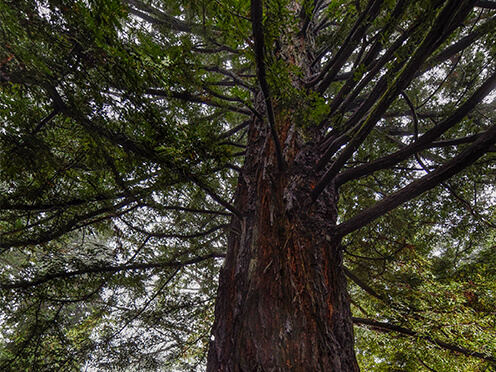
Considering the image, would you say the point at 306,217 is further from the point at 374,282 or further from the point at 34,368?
the point at 34,368

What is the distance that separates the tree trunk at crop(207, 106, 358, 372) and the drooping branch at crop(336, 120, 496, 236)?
225mm

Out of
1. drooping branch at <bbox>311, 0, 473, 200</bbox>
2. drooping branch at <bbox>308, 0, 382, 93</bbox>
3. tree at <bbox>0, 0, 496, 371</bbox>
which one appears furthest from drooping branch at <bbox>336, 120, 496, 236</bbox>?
drooping branch at <bbox>308, 0, 382, 93</bbox>

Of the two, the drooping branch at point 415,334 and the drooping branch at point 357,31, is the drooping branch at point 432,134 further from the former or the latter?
the drooping branch at point 415,334

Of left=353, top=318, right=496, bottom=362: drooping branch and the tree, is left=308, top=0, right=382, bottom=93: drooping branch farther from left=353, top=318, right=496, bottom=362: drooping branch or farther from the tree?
left=353, top=318, right=496, bottom=362: drooping branch

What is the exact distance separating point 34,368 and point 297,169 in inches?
119

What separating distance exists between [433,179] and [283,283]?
1097mm

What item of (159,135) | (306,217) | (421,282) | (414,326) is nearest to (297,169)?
(306,217)

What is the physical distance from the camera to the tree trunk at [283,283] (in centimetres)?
133

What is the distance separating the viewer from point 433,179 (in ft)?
4.94

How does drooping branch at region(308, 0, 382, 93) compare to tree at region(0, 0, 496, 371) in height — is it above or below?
above

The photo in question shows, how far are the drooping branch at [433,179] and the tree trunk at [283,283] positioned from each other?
225 millimetres

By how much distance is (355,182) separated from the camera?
3.68 metres

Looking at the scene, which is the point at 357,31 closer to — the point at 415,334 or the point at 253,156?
the point at 253,156

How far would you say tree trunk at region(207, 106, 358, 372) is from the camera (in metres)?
1.33
